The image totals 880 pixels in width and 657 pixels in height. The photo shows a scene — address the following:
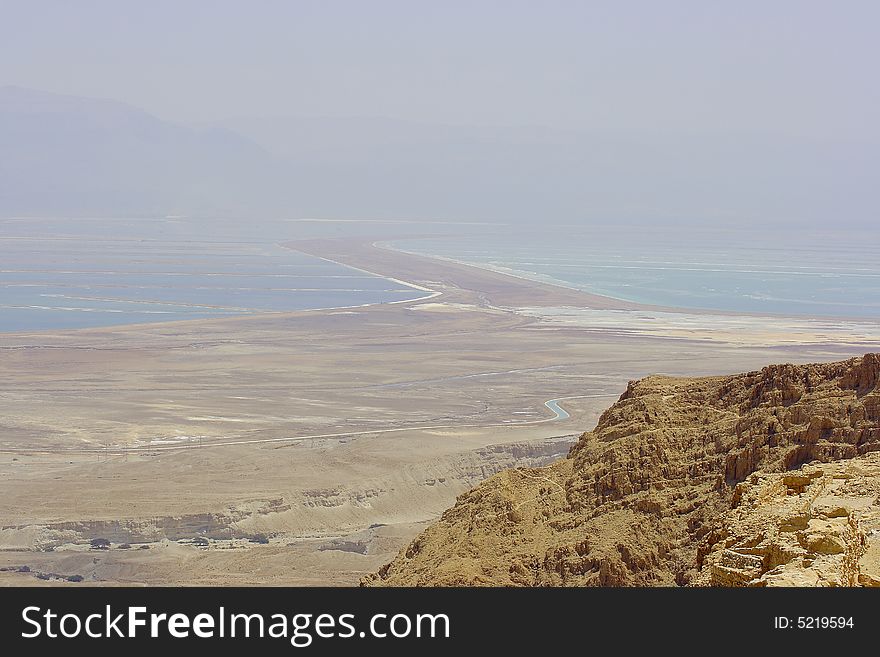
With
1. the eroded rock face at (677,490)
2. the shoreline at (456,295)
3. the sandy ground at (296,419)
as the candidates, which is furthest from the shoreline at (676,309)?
the eroded rock face at (677,490)

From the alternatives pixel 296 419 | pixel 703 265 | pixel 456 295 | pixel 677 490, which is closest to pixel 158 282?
pixel 456 295

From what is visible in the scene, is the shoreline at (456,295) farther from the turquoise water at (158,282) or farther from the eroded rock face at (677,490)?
the eroded rock face at (677,490)

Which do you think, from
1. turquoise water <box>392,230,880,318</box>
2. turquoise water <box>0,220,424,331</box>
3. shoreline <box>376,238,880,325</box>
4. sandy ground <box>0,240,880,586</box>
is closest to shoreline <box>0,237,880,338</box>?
shoreline <box>376,238,880,325</box>

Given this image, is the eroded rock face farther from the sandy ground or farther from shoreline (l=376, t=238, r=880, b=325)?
shoreline (l=376, t=238, r=880, b=325)

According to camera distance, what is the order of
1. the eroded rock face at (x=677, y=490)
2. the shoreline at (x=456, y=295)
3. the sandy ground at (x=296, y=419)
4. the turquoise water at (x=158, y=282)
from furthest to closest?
the turquoise water at (x=158, y=282) < the shoreline at (x=456, y=295) < the sandy ground at (x=296, y=419) < the eroded rock face at (x=677, y=490)
